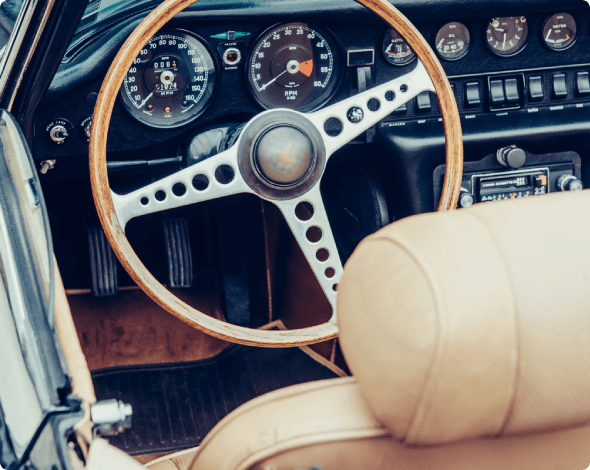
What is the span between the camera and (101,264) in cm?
202

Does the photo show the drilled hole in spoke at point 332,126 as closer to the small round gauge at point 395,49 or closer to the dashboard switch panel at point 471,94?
the small round gauge at point 395,49

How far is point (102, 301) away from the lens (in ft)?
7.26

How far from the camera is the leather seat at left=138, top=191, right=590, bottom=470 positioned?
59cm

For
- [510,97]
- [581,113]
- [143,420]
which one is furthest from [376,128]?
[143,420]

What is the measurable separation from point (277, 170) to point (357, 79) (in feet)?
1.52

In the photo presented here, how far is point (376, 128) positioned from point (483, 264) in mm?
1183

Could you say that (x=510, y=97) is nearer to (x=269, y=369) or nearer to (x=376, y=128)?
(x=376, y=128)

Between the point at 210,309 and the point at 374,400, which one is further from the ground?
the point at 374,400

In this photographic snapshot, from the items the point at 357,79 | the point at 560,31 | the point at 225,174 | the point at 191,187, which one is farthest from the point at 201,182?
the point at 560,31

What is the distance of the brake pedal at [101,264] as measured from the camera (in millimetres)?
2006

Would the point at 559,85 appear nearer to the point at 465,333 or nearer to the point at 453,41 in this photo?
the point at 453,41

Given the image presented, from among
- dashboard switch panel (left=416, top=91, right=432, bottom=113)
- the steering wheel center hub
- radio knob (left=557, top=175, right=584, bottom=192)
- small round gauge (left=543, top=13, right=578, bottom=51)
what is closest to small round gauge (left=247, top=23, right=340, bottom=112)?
dashboard switch panel (left=416, top=91, right=432, bottom=113)

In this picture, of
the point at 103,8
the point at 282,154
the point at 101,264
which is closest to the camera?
the point at 282,154

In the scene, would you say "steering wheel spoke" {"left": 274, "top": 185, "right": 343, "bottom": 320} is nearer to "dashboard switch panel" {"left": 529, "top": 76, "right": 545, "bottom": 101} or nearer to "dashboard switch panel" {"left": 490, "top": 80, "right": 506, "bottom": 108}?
"dashboard switch panel" {"left": 490, "top": 80, "right": 506, "bottom": 108}
